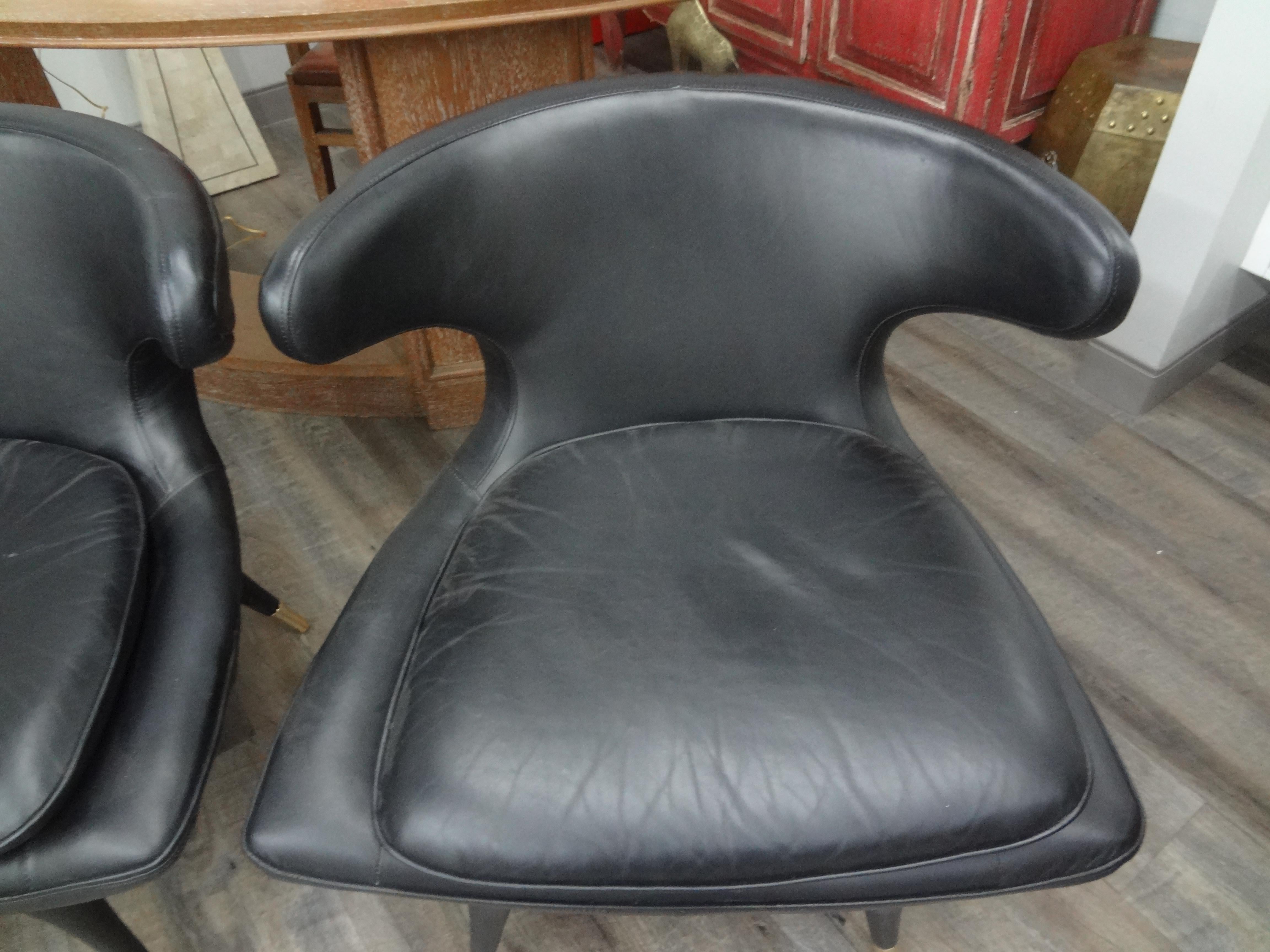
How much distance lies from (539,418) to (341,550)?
0.67m

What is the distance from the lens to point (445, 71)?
1.24 meters

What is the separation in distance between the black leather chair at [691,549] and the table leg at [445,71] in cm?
41

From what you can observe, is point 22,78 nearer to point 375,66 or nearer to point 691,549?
point 375,66

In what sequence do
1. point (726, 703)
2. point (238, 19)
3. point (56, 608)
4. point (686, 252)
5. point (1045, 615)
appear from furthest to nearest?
point (1045, 615) → point (238, 19) → point (686, 252) → point (56, 608) → point (726, 703)

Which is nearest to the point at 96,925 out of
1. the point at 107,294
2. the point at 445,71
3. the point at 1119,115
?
the point at 107,294

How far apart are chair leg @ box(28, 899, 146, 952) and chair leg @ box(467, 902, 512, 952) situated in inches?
13.5

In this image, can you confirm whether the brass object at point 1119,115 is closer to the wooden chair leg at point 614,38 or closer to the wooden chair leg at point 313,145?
the wooden chair leg at point 614,38

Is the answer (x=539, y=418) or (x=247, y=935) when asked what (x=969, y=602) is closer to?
(x=539, y=418)

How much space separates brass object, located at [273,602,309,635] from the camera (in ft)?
4.25

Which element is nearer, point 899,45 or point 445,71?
point 445,71

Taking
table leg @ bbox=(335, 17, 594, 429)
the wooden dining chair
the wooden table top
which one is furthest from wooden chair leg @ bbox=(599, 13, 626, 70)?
the wooden table top

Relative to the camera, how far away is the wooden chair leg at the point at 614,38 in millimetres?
2836

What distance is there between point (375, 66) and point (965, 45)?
1.35m

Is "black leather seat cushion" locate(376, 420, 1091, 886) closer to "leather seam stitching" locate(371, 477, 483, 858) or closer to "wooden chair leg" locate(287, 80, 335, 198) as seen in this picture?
"leather seam stitching" locate(371, 477, 483, 858)
